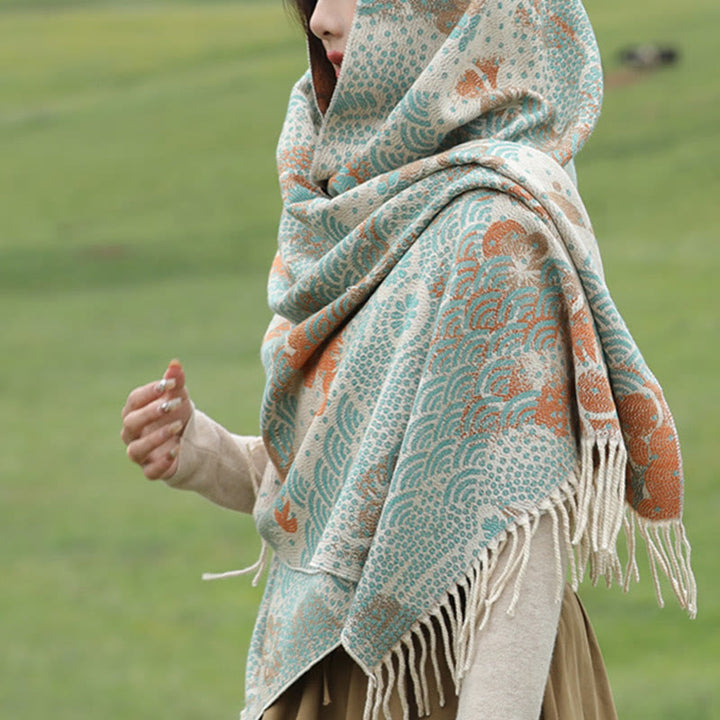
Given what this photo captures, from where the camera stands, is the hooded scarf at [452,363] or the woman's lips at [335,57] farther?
the woman's lips at [335,57]

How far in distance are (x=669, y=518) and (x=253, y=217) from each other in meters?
12.5

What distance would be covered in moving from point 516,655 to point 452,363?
330 mm

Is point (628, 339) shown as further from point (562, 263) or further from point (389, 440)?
point (389, 440)

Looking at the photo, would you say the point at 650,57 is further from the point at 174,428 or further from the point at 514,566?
the point at 514,566

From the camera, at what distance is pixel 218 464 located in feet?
7.04

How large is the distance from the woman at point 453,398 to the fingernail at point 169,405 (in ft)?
0.66

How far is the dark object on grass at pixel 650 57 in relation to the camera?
629 inches

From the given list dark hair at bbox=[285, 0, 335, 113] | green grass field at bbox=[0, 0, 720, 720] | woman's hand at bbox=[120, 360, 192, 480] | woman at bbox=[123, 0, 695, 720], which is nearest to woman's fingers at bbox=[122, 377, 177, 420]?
woman's hand at bbox=[120, 360, 192, 480]

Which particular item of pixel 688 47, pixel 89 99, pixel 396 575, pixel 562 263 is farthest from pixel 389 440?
pixel 89 99

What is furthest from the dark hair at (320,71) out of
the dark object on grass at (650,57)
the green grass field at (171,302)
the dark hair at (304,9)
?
the dark object on grass at (650,57)

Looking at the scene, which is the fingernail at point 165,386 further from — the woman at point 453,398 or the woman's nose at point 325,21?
the woman's nose at point 325,21

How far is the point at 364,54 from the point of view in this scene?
1769mm

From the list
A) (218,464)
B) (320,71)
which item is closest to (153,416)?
(218,464)

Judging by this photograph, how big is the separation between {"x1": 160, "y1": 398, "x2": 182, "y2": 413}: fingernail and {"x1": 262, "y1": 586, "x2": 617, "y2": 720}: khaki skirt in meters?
0.44
